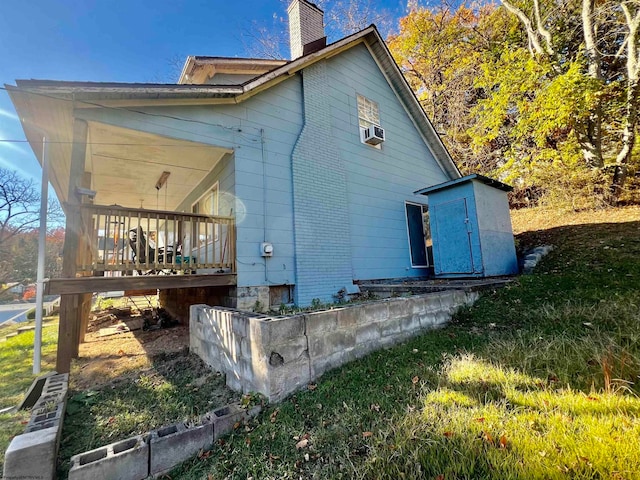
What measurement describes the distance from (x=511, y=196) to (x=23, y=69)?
55.5ft

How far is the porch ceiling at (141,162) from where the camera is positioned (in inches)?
206

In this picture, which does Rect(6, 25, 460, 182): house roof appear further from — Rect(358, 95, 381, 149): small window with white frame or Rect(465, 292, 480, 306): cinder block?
Rect(465, 292, 480, 306): cinder block

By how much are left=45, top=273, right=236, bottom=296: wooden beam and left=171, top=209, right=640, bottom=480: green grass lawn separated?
2.76 meters

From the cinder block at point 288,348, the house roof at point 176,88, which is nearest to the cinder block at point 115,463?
the cinder block at point 288,348

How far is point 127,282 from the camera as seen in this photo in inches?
170

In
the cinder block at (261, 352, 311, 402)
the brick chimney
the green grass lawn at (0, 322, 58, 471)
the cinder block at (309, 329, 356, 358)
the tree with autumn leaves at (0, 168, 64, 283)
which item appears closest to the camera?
the cinder block at (261, 352, 311, 402)

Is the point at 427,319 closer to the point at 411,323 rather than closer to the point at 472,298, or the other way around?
the point at 411,323

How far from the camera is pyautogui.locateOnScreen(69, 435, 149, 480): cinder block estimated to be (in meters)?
2.08

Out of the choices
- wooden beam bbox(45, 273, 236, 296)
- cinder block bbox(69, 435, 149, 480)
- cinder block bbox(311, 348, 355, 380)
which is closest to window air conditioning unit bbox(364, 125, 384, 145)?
wooden beam bbox(45, 273, 236, 296)

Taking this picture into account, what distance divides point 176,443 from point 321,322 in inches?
66.2

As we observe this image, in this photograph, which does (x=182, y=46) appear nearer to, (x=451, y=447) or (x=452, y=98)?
(x=452, y=98)

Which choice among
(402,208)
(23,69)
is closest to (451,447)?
(402,208)

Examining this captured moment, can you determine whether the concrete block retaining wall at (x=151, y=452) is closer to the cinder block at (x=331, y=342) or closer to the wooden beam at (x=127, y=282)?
the cinder block at (x=331, y=342)

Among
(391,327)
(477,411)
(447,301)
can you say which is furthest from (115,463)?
(447,301)
